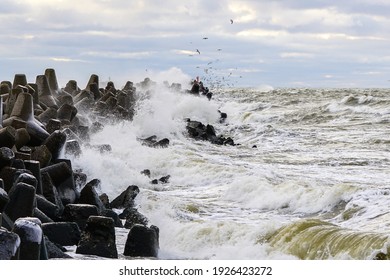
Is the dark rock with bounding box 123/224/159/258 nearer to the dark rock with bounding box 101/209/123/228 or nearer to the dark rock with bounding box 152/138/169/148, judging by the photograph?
the dark rock with bounding box 101/209/123/228

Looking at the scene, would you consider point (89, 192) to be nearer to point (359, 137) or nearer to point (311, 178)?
point (311, 178)

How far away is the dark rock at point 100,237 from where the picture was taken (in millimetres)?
7078

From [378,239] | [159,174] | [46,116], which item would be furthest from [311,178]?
[378,239]

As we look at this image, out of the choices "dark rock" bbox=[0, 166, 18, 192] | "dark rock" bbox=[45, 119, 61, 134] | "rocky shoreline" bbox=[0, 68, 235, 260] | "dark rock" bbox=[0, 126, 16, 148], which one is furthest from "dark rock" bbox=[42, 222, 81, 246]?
"dark rock" bbox=[45, 119, 61, 134]

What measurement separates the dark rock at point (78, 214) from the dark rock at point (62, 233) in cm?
57

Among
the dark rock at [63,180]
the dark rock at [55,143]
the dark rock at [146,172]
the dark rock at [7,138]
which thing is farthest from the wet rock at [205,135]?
the dark rock at [7,138]

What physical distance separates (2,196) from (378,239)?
4.08 metres

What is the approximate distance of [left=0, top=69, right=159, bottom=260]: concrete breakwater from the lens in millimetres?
5787

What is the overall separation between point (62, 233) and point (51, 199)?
1.32 metres

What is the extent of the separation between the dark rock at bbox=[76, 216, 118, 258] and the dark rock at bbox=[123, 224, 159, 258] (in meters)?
0.25

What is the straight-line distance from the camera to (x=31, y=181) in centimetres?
727

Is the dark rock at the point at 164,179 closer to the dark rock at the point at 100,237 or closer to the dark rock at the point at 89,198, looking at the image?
the dark rock at the point at 89,198

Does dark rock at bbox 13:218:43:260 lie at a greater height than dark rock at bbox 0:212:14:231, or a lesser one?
greater

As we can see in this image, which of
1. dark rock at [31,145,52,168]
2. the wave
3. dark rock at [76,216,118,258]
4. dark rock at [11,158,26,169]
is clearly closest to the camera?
dark rock at [76,216,118,258]
